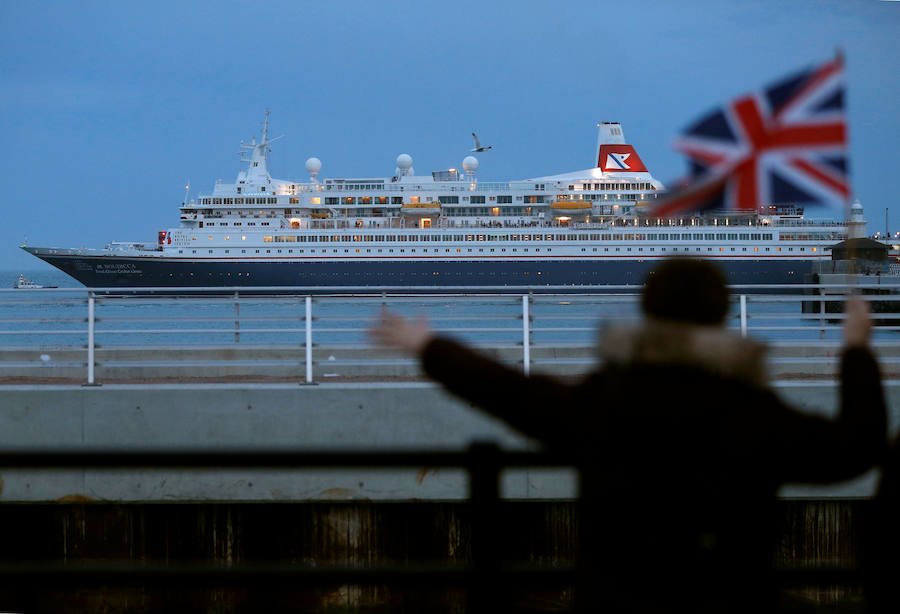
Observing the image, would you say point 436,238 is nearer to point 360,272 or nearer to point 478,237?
point 478,237

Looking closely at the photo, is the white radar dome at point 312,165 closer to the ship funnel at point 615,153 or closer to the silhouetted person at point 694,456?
the ship funnel at point 615,153

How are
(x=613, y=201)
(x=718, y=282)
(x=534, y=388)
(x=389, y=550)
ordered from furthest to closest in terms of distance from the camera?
(x=613, y=201) < (x=389, y=550) < (x=534, y=388) < (x=718, y=282)

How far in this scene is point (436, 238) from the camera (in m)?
65.4

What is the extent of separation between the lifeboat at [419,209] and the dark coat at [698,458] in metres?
67.7

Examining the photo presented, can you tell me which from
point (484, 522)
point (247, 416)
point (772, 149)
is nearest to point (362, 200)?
point (247, 416)

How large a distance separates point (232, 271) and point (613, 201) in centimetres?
2750

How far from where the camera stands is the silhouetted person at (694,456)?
5.34ft

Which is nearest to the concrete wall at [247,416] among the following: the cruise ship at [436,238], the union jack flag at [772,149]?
the union jack flag at [772,149]

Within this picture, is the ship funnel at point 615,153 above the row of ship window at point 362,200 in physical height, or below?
above

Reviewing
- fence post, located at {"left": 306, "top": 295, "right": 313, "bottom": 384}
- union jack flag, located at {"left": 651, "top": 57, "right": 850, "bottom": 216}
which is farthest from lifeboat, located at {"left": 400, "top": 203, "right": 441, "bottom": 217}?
union jack flag, located at {"left": 651, "top": 57, "right": 850, "bottom": 216}

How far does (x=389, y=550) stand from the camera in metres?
6.40

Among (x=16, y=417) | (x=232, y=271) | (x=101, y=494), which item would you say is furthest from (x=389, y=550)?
(x=232, y=271)

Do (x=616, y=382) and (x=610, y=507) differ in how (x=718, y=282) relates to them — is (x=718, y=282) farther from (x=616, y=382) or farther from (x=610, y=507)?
(x=610, y=507)

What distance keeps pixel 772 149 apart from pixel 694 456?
4.61 feet
